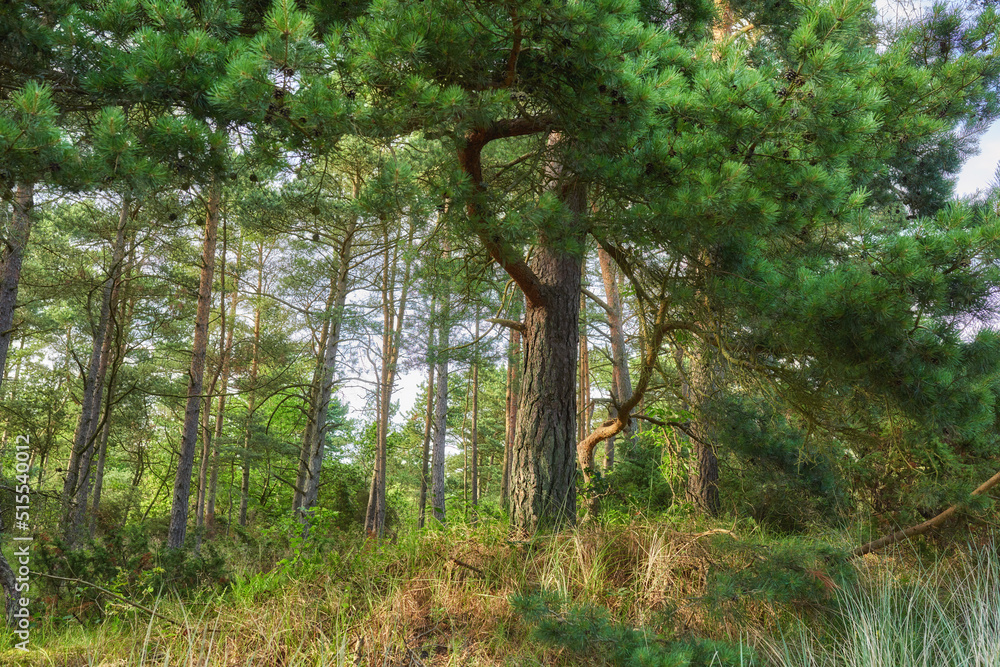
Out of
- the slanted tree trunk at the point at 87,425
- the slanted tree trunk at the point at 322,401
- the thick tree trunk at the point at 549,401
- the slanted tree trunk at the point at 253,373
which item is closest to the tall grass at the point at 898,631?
the thick tree trunk at the point at 549,401

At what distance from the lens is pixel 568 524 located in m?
4.03

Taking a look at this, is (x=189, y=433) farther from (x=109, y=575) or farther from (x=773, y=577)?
(x=773, y=577)

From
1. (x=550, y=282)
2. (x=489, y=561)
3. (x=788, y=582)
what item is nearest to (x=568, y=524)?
(x=489, y=561)

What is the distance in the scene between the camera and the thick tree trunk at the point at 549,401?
4.25 meters

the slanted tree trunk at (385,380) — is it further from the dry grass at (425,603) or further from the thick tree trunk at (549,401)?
the dry grass at (425,603)

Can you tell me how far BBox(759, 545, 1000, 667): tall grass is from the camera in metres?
2.73

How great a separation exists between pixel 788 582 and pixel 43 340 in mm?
18115

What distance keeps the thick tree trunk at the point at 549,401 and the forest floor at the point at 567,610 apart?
0.39 m

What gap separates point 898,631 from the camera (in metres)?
2.89

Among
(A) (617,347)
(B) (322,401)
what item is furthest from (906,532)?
(B) (322,401)

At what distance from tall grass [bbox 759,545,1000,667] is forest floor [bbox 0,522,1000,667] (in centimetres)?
2

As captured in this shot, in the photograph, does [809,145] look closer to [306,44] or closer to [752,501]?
[306,44]

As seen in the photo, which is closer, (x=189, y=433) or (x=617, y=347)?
(x=189, y=433)

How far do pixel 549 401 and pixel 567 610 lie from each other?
5.95 feet
